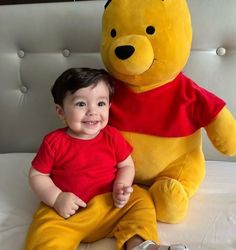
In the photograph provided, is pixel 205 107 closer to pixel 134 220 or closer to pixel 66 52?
pixel 134 220

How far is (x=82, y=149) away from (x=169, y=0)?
1.50 feet

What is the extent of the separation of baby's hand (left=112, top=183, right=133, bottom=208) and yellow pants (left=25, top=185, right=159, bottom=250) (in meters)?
0.02

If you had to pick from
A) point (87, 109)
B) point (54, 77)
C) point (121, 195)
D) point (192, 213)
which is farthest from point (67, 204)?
point (54, 77)

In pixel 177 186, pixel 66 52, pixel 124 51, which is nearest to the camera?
pixel 124 51

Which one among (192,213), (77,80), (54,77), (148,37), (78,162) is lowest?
(192,213)

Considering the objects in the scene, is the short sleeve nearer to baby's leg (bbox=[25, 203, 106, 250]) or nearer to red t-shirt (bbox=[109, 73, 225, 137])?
red t-shirt (bbox=[109, 73, 225, 137])

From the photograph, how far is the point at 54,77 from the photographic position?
1.46 m

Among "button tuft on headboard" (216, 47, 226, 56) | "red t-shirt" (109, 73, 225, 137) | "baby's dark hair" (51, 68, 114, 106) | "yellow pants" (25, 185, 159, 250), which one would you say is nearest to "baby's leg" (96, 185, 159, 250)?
"yellow pants" (25, 185, 159, 250)

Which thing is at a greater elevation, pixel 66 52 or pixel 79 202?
pixel 66 52

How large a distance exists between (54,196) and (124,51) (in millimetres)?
424

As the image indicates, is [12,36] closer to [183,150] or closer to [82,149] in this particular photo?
[82,149]

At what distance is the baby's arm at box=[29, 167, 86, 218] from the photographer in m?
1.02

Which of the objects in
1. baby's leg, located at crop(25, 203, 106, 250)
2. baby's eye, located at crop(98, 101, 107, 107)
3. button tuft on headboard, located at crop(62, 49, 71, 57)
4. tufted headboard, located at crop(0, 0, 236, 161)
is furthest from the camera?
button tuft on headboard, located at crop(62, 49, 71, 57)

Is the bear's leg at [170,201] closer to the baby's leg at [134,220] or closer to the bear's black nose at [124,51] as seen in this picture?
the baby's leg at [134,220]
